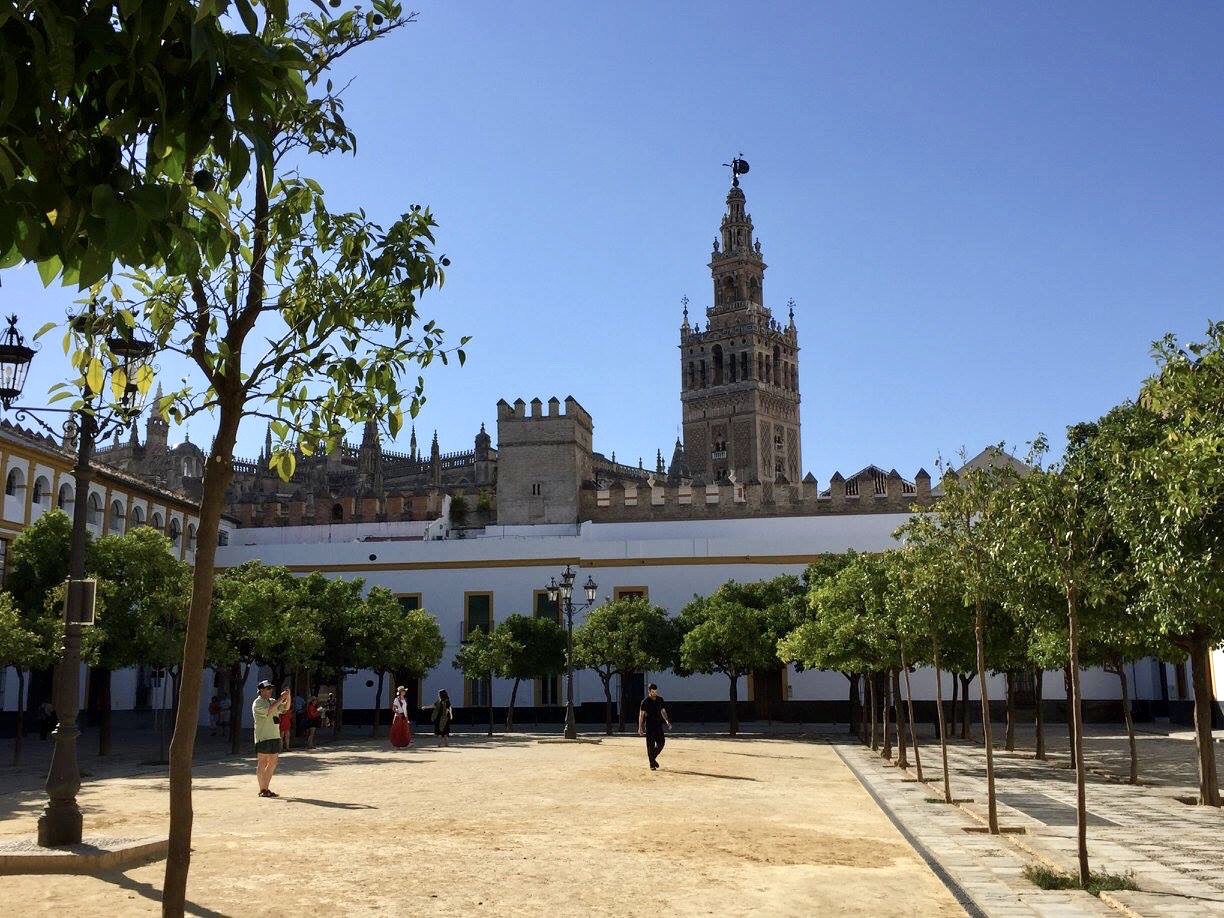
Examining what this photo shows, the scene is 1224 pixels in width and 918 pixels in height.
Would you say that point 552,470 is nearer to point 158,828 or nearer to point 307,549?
point 307,549

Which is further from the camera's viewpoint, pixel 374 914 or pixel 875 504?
pixel 875 504

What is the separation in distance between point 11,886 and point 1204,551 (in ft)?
29.4

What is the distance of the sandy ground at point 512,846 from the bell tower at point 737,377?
71515 millimetres

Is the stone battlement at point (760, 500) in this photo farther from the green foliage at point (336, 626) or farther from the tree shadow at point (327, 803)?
the tree shadow at point (327, 803)

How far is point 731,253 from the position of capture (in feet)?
294

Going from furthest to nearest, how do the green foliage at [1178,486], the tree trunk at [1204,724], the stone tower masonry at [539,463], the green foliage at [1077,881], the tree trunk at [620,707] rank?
the stone tower masonry at [539,463] → the tree trunk at [620,707] → the tree trunk at [1204,724] → the green foliage at [1077,881] → the green foliage at [1178,486]

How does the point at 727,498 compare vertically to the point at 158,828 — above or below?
above

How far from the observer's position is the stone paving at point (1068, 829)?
767cm

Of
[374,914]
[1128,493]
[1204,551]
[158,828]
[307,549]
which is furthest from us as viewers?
[307,549]

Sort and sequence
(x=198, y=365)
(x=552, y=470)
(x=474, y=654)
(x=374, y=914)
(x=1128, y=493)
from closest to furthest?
(x=198, y=365) → (x=374, y=914) → (x=1128, y=493) → (x=474, y=654) → (x=552, y=470)

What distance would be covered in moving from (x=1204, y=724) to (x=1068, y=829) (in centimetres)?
361

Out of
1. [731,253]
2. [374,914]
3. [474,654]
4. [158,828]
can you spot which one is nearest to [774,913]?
[374,914]

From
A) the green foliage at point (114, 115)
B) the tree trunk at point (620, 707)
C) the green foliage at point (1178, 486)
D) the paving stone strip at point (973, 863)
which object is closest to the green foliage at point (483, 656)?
the tree trunk at point (620, 707)

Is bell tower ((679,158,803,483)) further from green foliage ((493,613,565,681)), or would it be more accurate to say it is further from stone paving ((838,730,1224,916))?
stone paving ((838,730,1224,916))
